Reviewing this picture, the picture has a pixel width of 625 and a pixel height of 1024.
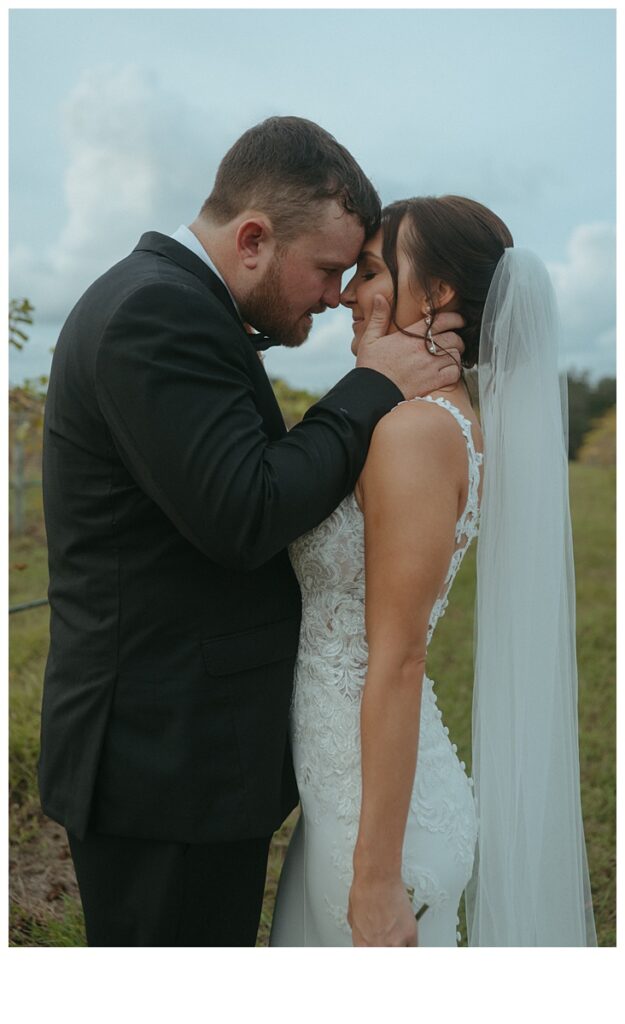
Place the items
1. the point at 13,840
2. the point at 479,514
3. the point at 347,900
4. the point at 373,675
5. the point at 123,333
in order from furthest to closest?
the point at 13,840 < the point at 479,514 < the point at 347,900 < the point at 373,675 < the point at 123,333

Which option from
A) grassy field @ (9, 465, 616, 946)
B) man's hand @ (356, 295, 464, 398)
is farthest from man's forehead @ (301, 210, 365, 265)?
grassy field @ (9, 465, 616, 946)

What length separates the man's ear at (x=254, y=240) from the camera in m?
2.12

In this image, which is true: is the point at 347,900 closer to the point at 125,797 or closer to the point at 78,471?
the point at 125,797

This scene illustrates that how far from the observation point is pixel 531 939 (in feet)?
8.18

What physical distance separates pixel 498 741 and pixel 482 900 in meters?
0.46

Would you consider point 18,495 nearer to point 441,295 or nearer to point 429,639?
point 441,295

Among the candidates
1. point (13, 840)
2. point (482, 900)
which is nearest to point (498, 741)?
point (482, 900)

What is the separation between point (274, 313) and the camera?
7.30 feet

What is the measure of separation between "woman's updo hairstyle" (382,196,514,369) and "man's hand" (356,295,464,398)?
0.15 ft

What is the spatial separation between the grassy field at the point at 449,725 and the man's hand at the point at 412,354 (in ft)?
7.00

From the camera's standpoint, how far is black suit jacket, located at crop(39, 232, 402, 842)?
174 centimetres

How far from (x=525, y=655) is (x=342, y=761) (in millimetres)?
635

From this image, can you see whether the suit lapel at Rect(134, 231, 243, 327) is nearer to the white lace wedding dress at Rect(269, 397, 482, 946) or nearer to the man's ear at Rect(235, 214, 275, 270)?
the man's ear at Rect(235, 214, 275, 270)

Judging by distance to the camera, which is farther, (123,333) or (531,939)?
(531,939)
